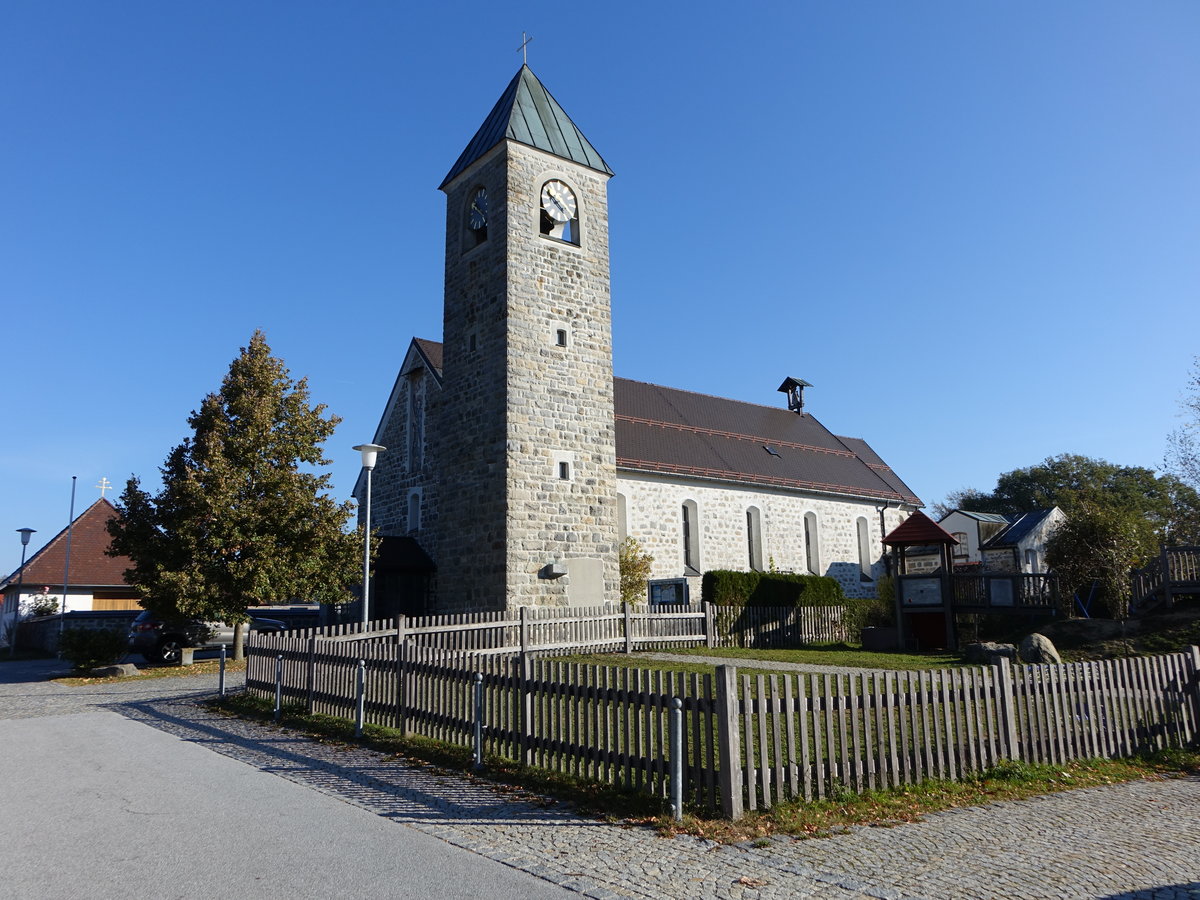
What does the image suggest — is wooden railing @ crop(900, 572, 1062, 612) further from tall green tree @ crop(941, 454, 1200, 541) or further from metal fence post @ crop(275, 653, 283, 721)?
tall green tree @ crop(941, 454, 1200, 541)

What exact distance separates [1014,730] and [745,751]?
343 centimetres

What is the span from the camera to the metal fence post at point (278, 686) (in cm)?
1303

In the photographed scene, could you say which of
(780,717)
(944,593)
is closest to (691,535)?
(944,593)

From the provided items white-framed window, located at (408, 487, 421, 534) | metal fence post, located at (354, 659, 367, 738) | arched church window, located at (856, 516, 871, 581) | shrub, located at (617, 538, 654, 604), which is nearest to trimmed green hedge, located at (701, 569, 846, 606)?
shrub, located at (617, 538, 654, 604)

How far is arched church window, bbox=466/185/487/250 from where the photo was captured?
24.0 meters

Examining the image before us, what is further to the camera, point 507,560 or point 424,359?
point 424,359

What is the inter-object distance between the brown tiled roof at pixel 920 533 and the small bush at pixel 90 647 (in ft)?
69.9

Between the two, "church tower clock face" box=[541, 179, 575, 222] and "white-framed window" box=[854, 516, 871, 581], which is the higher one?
"church tower clock face" box=[541, 179, 575, 222]

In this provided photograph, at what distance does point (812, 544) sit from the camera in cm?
3331

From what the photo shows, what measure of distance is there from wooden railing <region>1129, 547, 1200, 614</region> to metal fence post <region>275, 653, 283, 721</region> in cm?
1945

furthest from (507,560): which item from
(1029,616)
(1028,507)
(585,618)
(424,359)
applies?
(1028,507)

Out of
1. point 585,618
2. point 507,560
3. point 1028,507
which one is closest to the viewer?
point 585,618

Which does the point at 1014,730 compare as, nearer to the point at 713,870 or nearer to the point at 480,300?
the point at 713,870

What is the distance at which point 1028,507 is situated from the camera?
66.9 m
